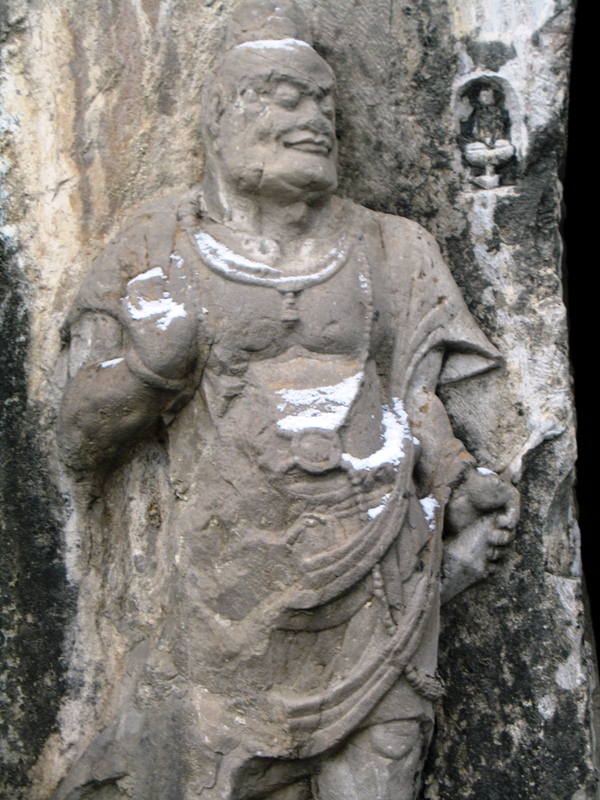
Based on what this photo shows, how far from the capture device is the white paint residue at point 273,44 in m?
3.89

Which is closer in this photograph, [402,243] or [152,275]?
[152,275]

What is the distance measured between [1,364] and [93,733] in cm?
113

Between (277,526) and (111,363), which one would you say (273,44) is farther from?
(277,526)

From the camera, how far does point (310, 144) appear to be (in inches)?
152

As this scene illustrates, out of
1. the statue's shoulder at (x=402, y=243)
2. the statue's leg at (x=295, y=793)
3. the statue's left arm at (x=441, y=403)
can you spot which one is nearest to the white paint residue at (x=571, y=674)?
the statue's left arm at (x=441, y=403)

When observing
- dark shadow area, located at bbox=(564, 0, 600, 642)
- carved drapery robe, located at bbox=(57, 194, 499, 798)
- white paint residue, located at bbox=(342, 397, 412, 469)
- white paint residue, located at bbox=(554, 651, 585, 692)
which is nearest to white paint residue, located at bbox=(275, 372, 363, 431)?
carved drapery robe, located at bbox=(57, 194, 499, 798)

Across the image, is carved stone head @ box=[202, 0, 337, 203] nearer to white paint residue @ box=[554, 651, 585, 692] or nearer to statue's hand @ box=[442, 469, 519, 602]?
statue's hand @ box=[442, 469, 519, 602]

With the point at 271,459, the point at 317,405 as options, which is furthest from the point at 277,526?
the point at 317,405

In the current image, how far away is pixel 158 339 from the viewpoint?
380cm

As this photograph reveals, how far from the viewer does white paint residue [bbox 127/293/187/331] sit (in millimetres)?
3812

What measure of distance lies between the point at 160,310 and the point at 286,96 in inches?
27.1

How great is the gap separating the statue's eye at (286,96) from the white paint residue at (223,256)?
42 centimetres

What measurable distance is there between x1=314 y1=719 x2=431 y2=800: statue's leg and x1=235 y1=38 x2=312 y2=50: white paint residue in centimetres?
188

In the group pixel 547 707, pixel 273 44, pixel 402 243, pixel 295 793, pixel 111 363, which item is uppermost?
pixel 273 44
